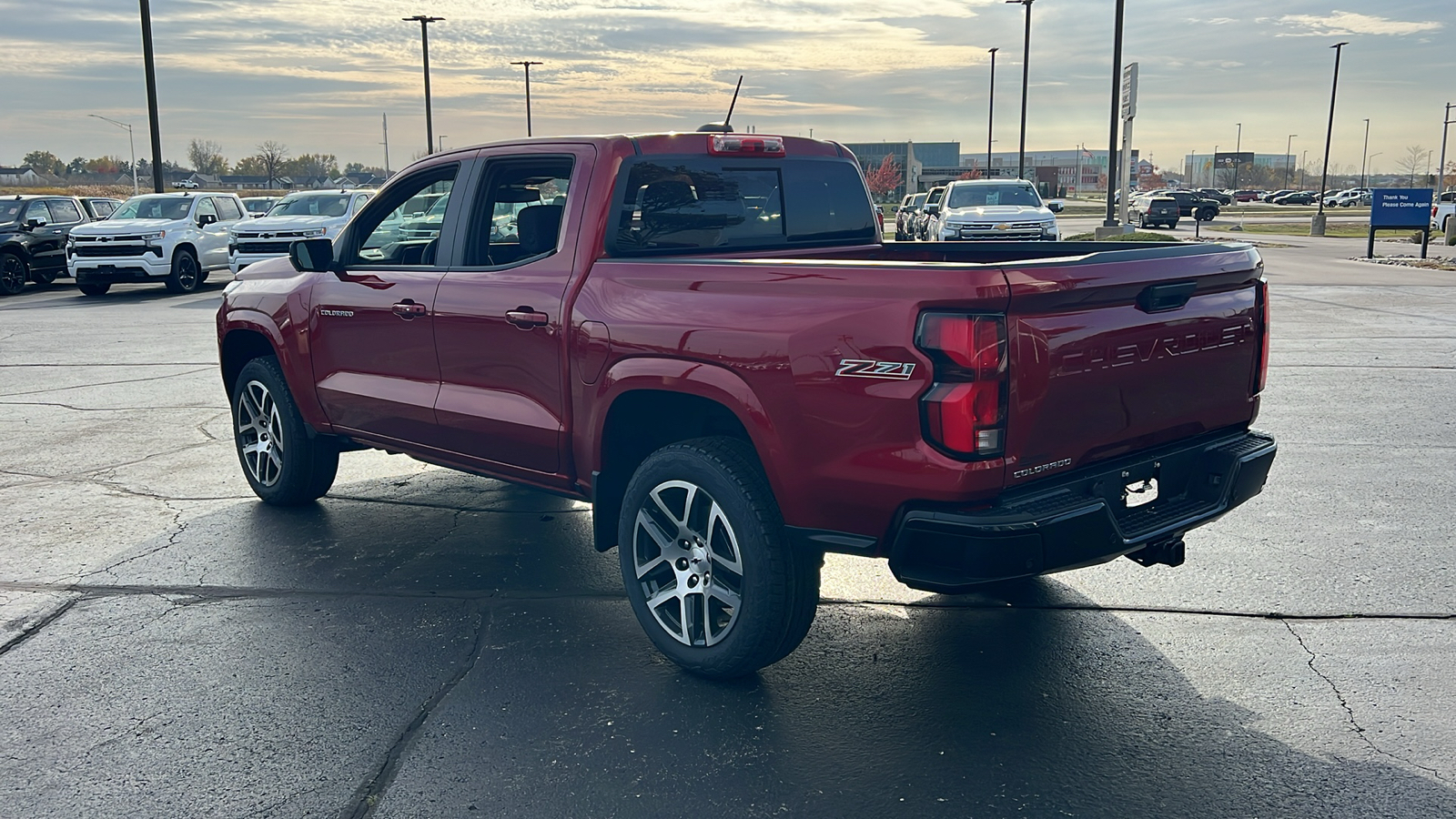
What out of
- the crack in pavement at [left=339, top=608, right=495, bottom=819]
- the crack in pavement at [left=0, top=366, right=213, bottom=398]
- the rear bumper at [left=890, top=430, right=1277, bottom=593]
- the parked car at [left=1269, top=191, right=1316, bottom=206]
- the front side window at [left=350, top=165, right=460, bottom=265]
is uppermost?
the front side window at [left=350, top=165, right=460, bottom=265]

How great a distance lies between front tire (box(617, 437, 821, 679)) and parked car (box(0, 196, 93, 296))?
22.5 meters

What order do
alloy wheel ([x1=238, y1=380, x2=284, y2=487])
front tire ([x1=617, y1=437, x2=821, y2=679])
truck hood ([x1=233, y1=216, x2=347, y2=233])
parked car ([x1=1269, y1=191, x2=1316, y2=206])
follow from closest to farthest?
front tire ([x1=617, y1=437, x2=821, y2=679]) < alloy wheel ([x1=238, y1=380, x2=284, y2=487]) < truck hood ([x1=233, y1=216, x2=347, y2=233]) < parked car ([x1=1269, y1=191, x2=1316, y2=206])

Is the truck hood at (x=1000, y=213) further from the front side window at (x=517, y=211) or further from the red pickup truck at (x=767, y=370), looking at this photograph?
Answer: the front side window at (x=517, y=211)

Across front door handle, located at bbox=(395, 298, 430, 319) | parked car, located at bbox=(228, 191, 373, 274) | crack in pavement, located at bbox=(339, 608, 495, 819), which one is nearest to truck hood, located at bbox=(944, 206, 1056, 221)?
parked car, located at bbox=(228, 191, 373, 274)

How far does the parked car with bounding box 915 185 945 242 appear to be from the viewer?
84.5 ft

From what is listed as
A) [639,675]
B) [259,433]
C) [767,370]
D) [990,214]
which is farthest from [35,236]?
[767,370]

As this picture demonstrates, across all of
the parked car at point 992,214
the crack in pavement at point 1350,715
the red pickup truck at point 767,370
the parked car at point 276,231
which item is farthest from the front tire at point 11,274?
the crack in pavement at point 1350,715

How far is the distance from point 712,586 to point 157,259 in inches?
785

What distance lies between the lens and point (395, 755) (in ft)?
11.9

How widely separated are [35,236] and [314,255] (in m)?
20.8

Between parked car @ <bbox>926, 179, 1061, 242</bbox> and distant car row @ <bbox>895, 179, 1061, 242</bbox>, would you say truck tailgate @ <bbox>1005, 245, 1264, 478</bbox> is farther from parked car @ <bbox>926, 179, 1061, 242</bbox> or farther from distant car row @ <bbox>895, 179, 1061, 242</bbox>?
parked car @ <bbox>926, 179, 1061, 242</bbox>

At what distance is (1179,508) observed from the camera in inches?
159

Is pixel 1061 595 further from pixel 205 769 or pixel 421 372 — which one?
pixel 205 769

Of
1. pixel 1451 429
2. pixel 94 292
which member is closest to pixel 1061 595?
pixel 1451 429
